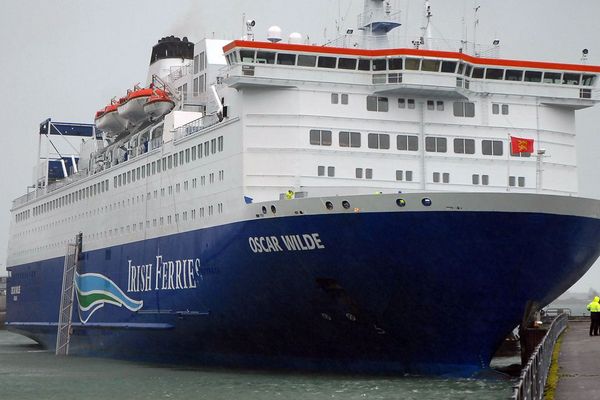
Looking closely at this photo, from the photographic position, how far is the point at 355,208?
834 inches

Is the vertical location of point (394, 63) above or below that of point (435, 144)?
above

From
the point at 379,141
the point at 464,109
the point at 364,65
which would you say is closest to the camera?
the point at 379,141

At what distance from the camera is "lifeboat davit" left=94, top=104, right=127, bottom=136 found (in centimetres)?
3550

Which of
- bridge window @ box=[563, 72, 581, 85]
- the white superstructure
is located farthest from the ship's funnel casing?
bridge window @ box=[563, 72, 581, 85]

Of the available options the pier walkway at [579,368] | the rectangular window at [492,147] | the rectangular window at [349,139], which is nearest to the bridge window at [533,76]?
the rectangular window at [492,147]

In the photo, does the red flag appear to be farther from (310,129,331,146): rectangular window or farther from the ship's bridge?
(310,129,331,146): rectangular window

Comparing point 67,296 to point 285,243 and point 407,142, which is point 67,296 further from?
point 407,142

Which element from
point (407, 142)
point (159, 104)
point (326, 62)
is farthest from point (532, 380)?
point (159, 104)

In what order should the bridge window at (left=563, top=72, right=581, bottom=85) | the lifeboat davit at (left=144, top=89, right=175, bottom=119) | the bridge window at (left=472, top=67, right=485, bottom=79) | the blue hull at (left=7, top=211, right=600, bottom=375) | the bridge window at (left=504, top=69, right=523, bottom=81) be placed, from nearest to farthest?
the blue hull at (left=7, top=211, right=600, bottom=375), the bridge window at (left=472, top=67, right=485, bottom=79), the bridge window at (left=504, top=69, right=523, bottom=81), the bridge window at (left=563, top=72, right=581, bottom=85), the lifeboat davit at (left=144, top=89, right=175, bottom=119)

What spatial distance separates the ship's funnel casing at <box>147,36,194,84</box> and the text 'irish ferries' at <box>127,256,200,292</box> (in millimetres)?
8876

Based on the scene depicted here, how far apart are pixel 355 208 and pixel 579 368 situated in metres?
5.84

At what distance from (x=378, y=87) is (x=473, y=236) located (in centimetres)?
565

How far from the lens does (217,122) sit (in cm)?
2620

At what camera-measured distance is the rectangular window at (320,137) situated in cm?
2402
